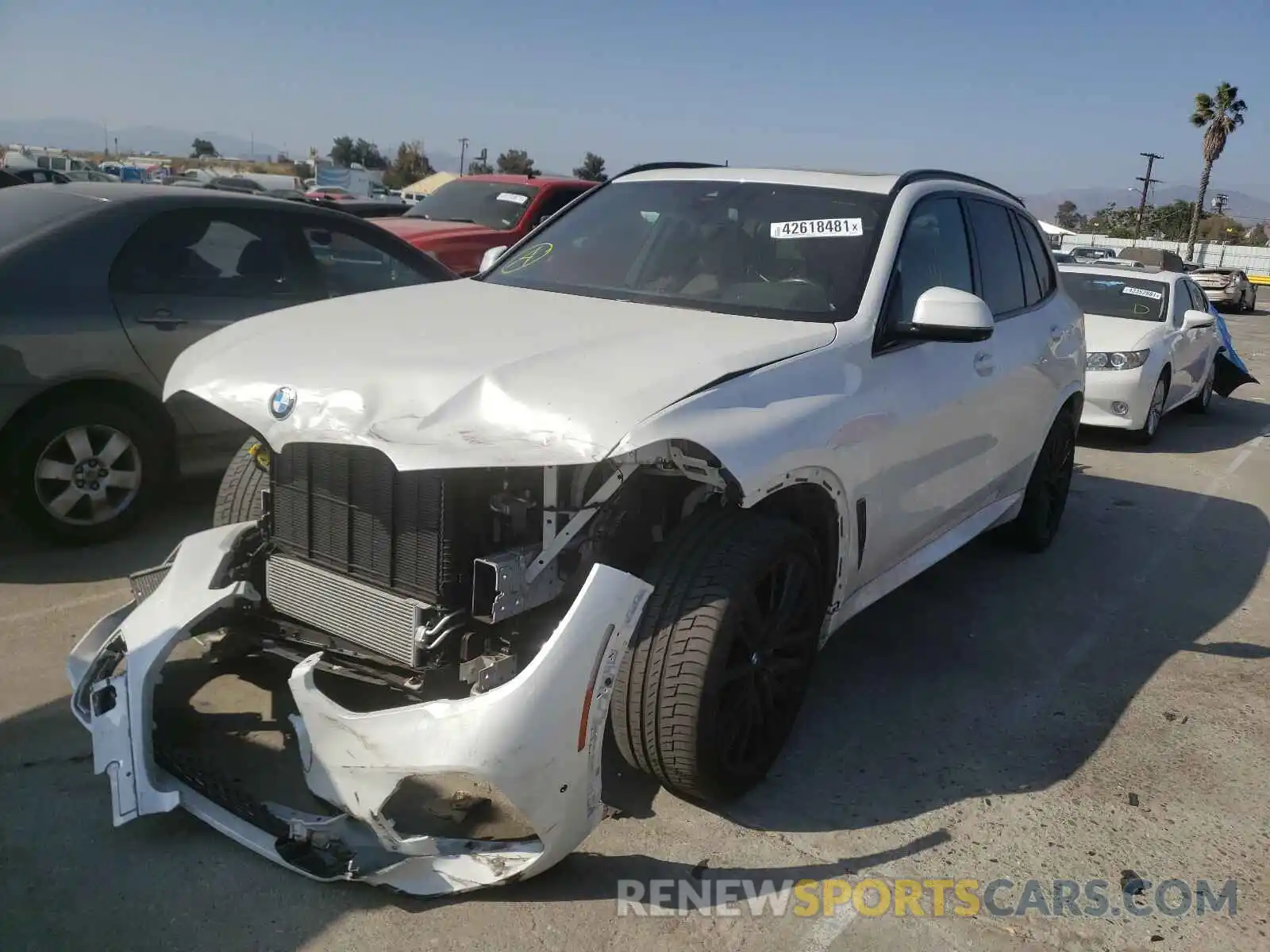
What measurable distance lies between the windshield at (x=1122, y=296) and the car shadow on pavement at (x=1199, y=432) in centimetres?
113

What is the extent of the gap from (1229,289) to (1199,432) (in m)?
21.7

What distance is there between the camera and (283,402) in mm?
2775

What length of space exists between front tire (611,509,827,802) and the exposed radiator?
0.58 meters

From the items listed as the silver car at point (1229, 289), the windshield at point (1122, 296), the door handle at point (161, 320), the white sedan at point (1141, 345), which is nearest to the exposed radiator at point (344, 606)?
the door handle at point (161, 320)

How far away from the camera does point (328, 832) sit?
2.52 metres

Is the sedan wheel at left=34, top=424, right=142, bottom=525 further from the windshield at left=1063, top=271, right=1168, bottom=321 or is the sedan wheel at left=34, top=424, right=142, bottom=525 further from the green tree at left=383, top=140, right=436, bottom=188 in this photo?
the green tree at left=383, top=140, right=436, bottom=188

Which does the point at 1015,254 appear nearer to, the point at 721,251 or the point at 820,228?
the point at 820,228

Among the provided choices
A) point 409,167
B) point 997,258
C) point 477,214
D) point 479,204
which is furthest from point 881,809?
point 409,167

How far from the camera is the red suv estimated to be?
8.77 m

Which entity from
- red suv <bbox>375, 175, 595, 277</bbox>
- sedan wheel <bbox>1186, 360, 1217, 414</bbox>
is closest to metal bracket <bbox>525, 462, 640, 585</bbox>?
red suv <bbox>375, 175, 595, 277</bbox>

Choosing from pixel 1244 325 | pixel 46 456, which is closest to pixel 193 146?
pixel 1244 325

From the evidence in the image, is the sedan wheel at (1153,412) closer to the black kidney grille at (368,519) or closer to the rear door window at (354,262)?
the rear door window at (354,262)

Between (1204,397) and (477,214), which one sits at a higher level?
(477,214)

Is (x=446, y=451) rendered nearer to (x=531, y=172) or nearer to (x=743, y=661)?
(x=743, y=661)
